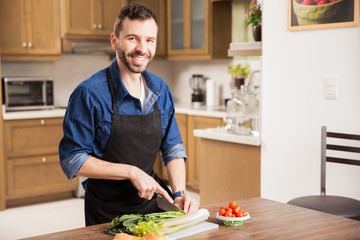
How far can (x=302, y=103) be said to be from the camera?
9.39 feet

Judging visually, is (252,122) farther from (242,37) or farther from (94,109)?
(242,37)

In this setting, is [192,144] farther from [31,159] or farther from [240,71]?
[31,159]

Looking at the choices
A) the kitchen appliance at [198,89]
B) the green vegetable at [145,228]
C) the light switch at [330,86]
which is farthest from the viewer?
the kitchen appliance at [198,89]

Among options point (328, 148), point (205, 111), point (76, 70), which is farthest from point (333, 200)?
point (76, 70)

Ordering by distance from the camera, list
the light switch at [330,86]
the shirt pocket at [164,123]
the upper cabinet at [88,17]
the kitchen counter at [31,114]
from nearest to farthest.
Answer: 1. the shirt pocket at [164,123]
2. the light switch at [330,86]
3. the kitchen counter at [31,114]
4. the upper cabinet at [88,17]

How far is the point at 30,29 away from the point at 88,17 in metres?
0.64

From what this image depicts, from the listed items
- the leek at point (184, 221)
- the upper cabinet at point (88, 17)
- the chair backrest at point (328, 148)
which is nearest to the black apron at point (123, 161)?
the leek at point (184, 221)

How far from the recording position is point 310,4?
9.04 ft

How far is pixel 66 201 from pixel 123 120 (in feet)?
10.7

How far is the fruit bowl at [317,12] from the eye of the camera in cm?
264

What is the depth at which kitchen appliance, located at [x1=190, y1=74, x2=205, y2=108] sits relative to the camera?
5504 millimetres

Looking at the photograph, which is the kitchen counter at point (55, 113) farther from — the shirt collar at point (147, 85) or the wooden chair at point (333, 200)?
the shirt collar at point (147, 85)

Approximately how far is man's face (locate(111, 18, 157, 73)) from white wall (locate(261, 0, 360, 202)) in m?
1.32

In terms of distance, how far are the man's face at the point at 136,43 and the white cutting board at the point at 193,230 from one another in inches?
24.4
